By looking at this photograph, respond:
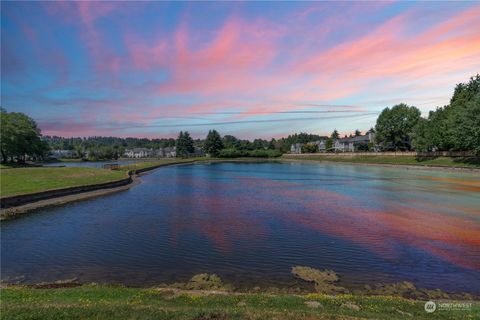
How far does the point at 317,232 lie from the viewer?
18656 mm

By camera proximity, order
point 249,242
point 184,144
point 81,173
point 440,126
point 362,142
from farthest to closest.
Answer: point 184,144 → point 362,142 → point 440,126 → point 81,173 → point 249,242

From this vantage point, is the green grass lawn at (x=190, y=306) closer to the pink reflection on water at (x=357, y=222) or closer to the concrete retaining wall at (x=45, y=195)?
the pink reflection on water at (x=357, y=222)

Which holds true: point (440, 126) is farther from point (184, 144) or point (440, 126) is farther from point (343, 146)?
point (184, 144)

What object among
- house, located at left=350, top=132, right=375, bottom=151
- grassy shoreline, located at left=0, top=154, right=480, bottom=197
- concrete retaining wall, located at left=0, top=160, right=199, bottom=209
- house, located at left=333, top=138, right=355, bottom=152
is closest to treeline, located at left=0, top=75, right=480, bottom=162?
house, located at left=350, top=132, right=375, bottom=151

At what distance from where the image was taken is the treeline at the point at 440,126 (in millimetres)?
67219

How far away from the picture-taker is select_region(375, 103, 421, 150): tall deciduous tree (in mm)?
112250

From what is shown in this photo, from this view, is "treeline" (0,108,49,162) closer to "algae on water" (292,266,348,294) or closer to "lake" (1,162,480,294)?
"lake" (1,162,480,294)

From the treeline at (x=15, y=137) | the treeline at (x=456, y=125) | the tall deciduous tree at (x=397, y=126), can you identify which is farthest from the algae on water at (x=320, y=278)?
the tall deciduous tree at (x=397, y=126)

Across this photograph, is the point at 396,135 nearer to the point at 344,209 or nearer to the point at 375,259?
the point at 344,209

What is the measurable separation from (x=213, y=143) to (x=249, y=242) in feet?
480

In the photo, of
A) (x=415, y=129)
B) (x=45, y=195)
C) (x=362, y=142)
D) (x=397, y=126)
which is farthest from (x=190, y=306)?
(x=362, y=142)

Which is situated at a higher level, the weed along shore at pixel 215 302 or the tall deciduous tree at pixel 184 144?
the tall deciduous tree at pixel 184 144

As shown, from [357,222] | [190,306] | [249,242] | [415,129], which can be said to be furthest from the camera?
[415,129]

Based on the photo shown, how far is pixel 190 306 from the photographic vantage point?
828cm
